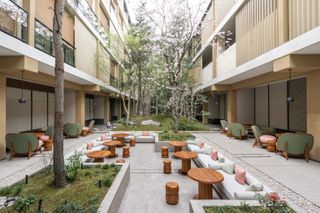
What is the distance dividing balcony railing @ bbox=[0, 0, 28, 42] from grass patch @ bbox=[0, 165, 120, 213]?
423 centimetres

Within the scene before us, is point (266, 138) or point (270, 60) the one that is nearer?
point (270, 60)

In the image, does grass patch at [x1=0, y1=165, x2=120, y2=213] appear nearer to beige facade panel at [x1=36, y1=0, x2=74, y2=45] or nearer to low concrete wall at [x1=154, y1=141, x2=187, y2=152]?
low concrete wall at [x1=154, y1=141, x2=187, y2=152]

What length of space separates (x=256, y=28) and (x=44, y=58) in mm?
8782

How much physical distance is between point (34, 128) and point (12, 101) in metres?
2.27

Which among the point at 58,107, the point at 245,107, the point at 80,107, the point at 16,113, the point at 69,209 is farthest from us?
the point at 245,107

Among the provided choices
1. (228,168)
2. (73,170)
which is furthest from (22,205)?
(228,168)

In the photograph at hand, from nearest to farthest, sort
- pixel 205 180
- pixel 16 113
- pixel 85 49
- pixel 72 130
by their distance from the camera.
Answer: pixel 205 180 < pixel 16 113 < pixel 72 130 < pixel 85 49

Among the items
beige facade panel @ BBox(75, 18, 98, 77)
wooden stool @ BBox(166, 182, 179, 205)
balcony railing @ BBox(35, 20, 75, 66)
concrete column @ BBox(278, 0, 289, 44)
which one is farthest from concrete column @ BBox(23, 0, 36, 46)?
concrete column @ BBox(278, 0, 289, 44)

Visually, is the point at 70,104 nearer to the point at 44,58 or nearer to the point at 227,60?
the point at 44,58

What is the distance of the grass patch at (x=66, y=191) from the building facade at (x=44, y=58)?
357 centimetres

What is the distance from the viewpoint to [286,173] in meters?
5.45

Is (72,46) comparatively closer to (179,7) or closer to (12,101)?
(12,101)

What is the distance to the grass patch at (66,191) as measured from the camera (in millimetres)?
3090

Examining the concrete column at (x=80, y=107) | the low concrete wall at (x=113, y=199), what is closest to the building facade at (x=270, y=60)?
the low concrete wall at (x=113, y=199)
